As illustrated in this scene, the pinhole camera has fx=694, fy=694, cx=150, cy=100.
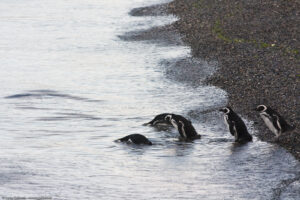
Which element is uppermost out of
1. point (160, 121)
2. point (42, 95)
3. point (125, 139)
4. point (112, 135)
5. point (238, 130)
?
point (238, 130)

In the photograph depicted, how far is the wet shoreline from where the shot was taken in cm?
1367

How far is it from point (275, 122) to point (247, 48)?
8602 mm

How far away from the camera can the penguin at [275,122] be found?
36.7 ft

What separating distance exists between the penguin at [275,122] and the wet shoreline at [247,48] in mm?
162

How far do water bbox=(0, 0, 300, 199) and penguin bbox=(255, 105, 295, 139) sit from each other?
0.30 m

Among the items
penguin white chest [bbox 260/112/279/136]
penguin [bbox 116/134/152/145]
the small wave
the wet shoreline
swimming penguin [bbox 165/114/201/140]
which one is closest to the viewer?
penguin white chest [bbox 260/112/279/136]

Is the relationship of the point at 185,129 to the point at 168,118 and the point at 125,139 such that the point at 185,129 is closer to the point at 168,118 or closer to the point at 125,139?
the point at 168,118

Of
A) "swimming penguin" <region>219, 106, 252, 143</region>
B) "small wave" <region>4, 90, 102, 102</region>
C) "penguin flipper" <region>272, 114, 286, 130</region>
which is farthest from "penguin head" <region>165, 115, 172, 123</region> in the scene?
"small wave" <region>4, 90, 102, 102</region>

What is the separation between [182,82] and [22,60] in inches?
270

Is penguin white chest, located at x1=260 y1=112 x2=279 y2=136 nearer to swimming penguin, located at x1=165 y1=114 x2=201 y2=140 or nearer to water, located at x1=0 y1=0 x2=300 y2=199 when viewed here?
water, located at x1=0 y1=0 x2=300 y2=199

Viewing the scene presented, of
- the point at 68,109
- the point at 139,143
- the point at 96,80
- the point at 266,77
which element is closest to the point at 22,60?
the point at 96,80

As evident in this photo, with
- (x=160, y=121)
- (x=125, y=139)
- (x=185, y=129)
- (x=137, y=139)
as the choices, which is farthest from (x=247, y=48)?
(x=137, y=139)

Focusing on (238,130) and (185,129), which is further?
(185,129)

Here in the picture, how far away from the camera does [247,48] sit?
64.5 feet
